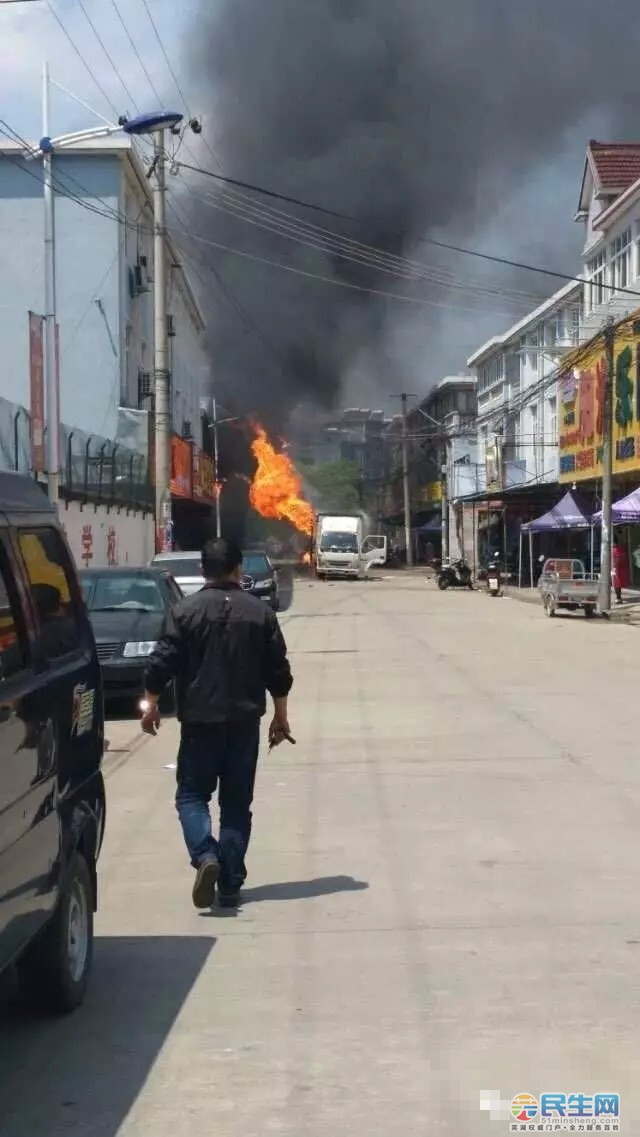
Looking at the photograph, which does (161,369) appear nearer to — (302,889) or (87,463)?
(87,463)

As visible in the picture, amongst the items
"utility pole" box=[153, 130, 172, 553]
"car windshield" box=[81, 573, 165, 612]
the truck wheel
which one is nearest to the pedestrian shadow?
the truck wheel

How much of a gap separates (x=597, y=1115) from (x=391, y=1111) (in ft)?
1.92

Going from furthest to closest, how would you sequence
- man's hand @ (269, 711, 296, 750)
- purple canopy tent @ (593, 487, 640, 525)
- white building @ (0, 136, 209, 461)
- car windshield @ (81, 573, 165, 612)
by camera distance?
white building @ (0, 136, 209, 461), purple canopy tent @ (593, 487, 640, 525), car windshield @ (81, 573, 165, 612), man's hand @ (269, 711, 296, 750)

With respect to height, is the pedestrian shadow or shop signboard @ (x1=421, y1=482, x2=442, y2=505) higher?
shop signboard @ (x1=421, y1=482, x2=442, y2=505)

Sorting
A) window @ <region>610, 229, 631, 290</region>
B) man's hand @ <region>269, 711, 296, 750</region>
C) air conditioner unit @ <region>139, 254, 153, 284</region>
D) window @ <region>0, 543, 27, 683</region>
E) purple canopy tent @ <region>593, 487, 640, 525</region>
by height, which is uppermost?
air conditioner unit @ <region>139, 254, 153, 284</region>

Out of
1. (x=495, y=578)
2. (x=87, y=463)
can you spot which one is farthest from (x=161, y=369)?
(x=495, y=578)

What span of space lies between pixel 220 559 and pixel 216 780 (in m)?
1.00

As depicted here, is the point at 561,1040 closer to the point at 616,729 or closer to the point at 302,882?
the point at 302,882

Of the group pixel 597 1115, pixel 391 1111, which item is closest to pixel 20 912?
pixel 391 1111

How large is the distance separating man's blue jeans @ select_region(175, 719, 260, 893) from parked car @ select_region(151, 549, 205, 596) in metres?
15.6

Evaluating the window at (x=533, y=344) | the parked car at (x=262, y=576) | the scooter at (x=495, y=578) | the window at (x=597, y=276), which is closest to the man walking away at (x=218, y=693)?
the parked car at (x=262, y=576)

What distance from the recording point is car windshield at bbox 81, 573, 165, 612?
1335 cm

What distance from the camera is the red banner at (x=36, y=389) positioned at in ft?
58.4

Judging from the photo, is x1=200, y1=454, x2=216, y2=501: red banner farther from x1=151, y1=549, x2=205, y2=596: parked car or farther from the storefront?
x1=151, y1=549, x2=205, y2=596: parked car
